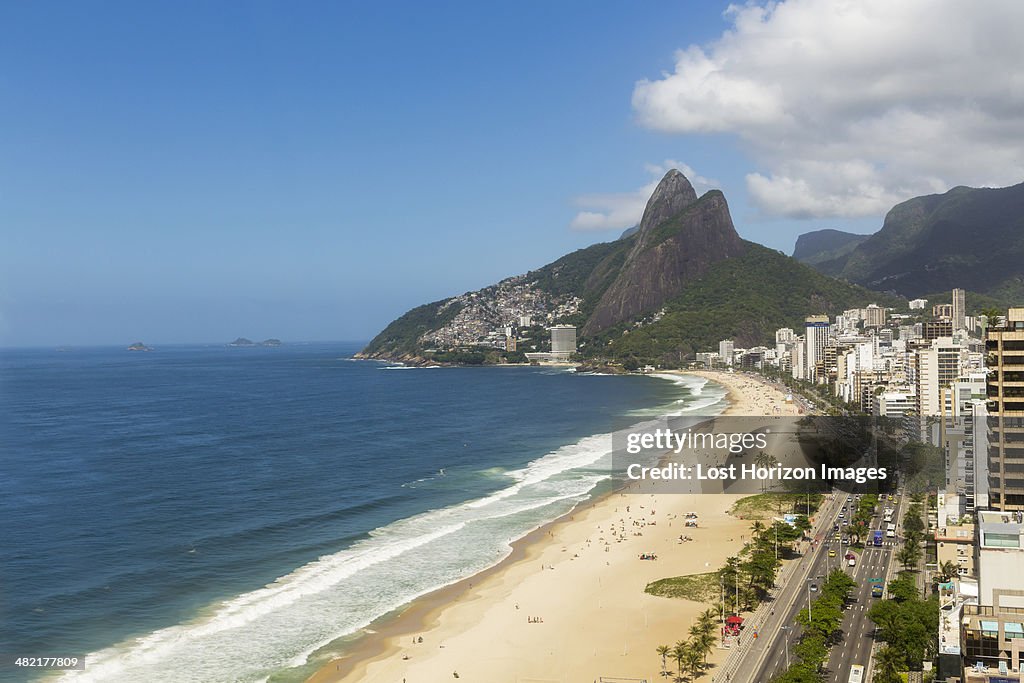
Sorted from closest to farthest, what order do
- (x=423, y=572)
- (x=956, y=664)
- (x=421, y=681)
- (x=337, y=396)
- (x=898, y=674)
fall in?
(x=956, y=664)
(x=898, y=674)
(x=421, y=681)
(x=423, y=572)
(x=337, y=396)

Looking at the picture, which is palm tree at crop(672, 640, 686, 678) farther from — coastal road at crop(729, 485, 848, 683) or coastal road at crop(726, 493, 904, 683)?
coastal road at crop(726, 493, 904, 683)

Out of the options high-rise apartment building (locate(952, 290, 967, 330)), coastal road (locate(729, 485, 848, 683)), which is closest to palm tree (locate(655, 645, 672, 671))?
coastal road (locate(729, 485, 848, 683))

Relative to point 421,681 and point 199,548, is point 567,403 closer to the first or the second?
point 199,548

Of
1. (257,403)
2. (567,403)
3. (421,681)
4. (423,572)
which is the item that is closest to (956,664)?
(421,681)

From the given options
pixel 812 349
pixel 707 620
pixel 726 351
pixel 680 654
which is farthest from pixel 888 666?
pixel 726 351

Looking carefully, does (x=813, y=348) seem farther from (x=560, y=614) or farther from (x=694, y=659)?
(x=694, y=659)

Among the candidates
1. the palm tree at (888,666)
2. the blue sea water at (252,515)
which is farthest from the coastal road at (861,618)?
the blue sea water at (252,515)
